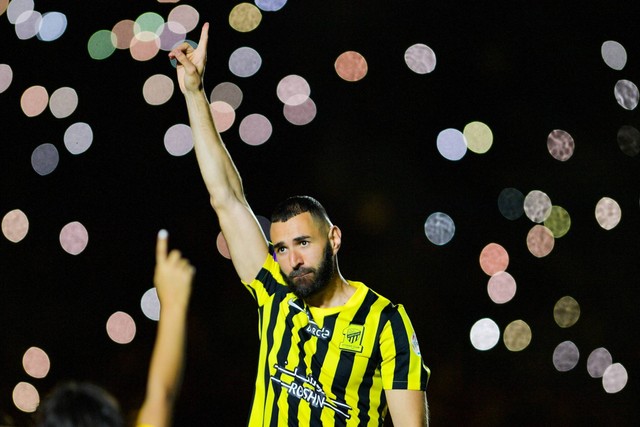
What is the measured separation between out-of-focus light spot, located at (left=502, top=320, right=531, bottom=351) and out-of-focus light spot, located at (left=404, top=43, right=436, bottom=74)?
1.51 m

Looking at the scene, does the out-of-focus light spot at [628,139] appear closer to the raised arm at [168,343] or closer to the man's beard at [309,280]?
the man's beard at [309,280]

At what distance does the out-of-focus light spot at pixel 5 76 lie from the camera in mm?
4102

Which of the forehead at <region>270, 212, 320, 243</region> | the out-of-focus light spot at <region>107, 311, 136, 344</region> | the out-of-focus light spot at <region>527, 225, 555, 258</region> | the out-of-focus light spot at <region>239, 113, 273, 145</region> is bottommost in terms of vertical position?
the out-of-focus light spot at <region>107, 311, 136, 344</region>

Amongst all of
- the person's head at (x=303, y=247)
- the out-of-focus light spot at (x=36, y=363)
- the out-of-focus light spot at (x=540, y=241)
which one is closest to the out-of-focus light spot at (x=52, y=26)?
the out-of-focus light spot at (x=36, y=363)

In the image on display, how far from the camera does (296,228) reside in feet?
7.06

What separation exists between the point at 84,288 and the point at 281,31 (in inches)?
69.0

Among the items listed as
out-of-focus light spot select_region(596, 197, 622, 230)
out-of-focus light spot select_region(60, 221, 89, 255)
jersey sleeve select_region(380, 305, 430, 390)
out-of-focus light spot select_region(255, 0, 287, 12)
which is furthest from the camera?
out-of-focus light spot select_region(596, 197, 622, 230)

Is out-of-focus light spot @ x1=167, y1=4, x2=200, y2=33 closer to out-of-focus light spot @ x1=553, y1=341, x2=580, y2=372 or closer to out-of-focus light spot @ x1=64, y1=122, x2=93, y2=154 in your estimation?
out-of-focus light spot @ x1=64, y1=122, x2=93, y2=154

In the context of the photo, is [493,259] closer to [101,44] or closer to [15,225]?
[101,44]

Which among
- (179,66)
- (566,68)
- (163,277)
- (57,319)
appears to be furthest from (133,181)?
(163,277)

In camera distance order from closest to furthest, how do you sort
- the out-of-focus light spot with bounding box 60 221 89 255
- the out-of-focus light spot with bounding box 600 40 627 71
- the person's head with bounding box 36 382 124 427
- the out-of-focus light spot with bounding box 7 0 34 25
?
the person's head with bounding box 36 382 124 427 → the out-of-focus light spot with bounding box 7 0 34 25 → the out-of-focus light spot with bounding box 60 221 89 255 → the out-of-focus light spot with bounding box 600 40 627 71

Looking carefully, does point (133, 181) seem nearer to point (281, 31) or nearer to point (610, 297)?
point (281, 31)

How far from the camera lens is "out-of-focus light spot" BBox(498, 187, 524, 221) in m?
4.25

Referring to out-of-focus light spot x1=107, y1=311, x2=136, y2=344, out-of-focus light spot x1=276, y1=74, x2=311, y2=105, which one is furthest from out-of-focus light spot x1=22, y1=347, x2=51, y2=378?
out-of-focus light spot x1=276, y1=74, x2=311, y2=105
